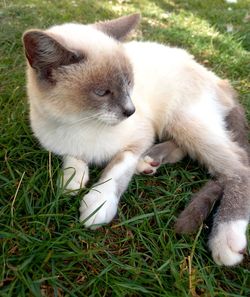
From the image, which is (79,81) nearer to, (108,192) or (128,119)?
(128,119)

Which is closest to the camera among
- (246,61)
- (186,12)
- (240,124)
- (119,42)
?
(119,42)

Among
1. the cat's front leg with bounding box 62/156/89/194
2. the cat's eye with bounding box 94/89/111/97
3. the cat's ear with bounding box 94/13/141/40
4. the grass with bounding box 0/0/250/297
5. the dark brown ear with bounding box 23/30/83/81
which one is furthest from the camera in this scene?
the cat's ear with bounding box 94/13/141/40

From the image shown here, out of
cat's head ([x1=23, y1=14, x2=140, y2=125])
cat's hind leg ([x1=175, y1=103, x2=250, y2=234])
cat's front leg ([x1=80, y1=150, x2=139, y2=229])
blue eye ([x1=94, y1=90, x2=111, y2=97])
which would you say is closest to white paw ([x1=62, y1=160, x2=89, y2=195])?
cat's front leg ([x1=80, y1=150, x2=139, y2=229])

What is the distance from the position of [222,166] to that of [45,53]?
1.37 metres

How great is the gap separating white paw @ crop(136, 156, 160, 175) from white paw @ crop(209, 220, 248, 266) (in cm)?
66

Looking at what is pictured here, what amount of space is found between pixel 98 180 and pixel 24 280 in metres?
0.89

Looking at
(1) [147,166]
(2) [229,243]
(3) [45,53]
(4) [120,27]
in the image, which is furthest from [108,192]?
(4) [120,27]

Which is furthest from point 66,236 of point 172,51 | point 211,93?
point 172,51

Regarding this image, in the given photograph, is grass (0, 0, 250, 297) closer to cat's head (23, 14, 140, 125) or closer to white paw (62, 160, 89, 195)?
white paw (62, 160, 89, 195)

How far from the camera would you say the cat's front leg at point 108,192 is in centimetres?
221

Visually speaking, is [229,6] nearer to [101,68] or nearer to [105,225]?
[101,68]

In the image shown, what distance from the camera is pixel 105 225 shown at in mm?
2266

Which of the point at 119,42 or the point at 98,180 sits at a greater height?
the point at 119,42

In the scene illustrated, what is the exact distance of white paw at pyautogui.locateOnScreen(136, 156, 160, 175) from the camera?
2.71 metres
